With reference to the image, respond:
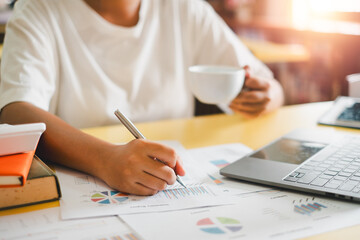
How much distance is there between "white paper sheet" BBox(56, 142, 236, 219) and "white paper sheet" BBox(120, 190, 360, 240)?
0.02 metres

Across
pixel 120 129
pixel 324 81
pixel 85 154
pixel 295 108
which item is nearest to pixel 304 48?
pixel 324 81

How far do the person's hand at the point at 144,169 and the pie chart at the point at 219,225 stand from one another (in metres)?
0.10

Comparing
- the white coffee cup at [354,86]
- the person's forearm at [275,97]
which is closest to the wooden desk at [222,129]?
the person's forearm at [275,97]

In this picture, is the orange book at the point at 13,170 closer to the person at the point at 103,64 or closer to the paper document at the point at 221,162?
the person at the point at 103,64

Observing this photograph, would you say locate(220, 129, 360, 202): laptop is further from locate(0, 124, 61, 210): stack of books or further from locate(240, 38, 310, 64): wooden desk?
locate(240, 38, 310, 64): wooden desk

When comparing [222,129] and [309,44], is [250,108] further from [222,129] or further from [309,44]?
[309,44]

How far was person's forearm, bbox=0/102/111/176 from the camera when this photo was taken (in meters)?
0.67

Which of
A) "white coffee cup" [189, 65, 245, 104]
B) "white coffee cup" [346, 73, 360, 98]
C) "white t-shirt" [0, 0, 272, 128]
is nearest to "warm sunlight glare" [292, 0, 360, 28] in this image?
"white coffee cup" [346, 73, 360, 98]

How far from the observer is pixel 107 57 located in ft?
3.68

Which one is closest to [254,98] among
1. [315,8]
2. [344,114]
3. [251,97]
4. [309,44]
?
[251,97]

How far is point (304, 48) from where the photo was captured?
2.58 m

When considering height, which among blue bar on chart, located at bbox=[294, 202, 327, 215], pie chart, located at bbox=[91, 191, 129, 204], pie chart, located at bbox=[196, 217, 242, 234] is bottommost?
blue bar on chart, located at bbox=[294, 202, 327, 215]

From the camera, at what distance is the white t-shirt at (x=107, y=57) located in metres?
0.94

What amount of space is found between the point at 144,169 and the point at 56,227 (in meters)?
0.15
